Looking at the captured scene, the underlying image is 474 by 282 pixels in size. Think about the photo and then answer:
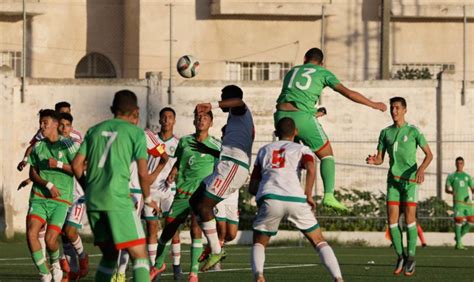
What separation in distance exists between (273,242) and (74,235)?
14.7 meters

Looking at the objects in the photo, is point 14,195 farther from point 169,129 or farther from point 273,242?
point 169,129

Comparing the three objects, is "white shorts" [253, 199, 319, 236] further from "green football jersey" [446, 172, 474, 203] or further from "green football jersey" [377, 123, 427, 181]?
"green football jersey" [446, 172, 474, 203]

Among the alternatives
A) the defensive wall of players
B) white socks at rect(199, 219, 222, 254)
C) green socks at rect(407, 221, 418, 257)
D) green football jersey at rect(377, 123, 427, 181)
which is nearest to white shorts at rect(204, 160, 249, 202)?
white socks at rect(199, 219, 222, 254)

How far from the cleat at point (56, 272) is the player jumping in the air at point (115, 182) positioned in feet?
14.3

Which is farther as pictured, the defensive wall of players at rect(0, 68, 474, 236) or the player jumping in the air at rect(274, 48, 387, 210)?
the defensive wall of players at rect(0, 68, 474, 236)

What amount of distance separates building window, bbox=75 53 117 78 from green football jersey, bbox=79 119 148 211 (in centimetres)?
2909

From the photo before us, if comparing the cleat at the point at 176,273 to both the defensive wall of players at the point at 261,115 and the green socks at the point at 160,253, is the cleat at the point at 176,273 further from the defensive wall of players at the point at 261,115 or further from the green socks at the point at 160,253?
the defensive wall of players at the point at 261,115

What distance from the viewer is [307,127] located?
56.7 feet

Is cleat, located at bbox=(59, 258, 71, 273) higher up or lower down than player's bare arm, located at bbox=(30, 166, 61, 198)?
lower down

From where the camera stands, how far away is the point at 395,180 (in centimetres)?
2173

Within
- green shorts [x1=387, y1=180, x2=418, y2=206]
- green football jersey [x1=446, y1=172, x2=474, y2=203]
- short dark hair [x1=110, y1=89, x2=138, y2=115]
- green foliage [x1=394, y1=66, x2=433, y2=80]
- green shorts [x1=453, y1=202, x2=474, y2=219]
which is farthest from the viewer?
green foliage [x1=394, y1=66, x2=433, y2=80]

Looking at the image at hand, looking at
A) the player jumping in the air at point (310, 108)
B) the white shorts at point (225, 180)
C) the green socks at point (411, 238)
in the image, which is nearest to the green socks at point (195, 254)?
the white shorts at point (225, 180)

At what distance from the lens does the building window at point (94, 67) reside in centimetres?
4259

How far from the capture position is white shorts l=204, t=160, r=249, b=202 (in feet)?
56.9
